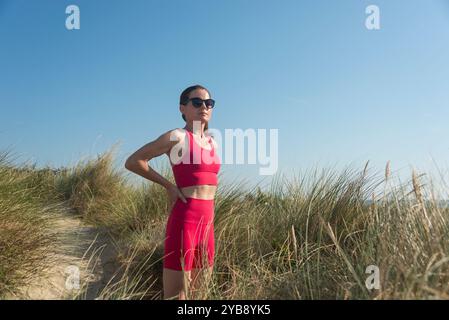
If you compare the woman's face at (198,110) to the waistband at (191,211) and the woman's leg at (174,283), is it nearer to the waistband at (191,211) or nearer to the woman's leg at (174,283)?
the waistband at (191,211)

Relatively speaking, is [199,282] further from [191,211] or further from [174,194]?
[174,194]

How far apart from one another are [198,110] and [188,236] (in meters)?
1.04

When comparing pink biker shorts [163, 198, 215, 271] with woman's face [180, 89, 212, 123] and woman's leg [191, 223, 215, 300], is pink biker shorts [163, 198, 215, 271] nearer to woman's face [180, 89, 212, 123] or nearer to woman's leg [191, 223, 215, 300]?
woman's leg [191, 223, 215, 300]

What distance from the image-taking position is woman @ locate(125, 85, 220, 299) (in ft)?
8.72

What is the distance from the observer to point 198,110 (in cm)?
294

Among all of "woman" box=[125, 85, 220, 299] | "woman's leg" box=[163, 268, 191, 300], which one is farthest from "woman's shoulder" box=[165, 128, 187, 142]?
"woman's leg" box=[163, 268, 191, 300]

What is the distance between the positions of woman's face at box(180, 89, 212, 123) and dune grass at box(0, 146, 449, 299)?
4.12 ft

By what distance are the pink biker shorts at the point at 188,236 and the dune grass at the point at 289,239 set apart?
27 cm
